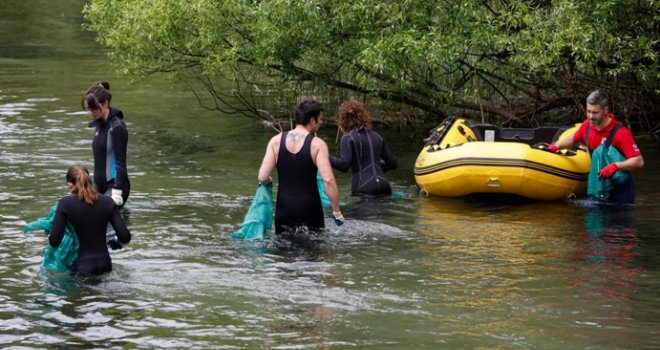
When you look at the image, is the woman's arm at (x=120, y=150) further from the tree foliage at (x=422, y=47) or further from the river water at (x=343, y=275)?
the tree foliage at (x=422, y=47)

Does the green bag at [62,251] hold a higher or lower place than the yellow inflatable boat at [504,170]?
lower

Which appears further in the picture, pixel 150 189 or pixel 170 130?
pixel 170 130

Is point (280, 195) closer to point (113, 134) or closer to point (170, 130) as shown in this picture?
point (113, 134)

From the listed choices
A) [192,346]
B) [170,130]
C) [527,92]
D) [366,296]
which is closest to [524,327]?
[366,296]

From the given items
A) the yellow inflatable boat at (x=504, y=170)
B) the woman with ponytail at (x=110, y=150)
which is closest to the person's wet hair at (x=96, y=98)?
the woman with ponytail at (x=110, y=150)

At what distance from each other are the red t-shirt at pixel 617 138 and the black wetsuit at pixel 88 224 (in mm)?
5659

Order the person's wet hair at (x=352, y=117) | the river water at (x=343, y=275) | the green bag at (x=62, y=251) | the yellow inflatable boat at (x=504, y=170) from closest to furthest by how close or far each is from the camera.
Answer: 1. the river water at (x=343, y=275)
2. the green bag at (x=62, y=251)
3. the person's wet hair at (x=352, y=117)
4. the yellow inflatable boat at (x=504, y=170)

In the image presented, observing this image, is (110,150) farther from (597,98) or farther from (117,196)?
(597,98)

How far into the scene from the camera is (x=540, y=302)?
8602 millimetres

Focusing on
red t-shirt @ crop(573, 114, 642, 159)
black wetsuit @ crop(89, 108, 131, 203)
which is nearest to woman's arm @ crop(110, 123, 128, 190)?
black wetsuit @ crop(89, 108, 131, 203)

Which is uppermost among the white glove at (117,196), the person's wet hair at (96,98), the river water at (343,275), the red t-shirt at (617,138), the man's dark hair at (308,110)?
the person's wet hair at (96,98)

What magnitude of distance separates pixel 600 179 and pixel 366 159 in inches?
101

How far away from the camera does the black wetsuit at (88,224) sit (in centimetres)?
852

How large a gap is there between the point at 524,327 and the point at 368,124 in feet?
15.0
